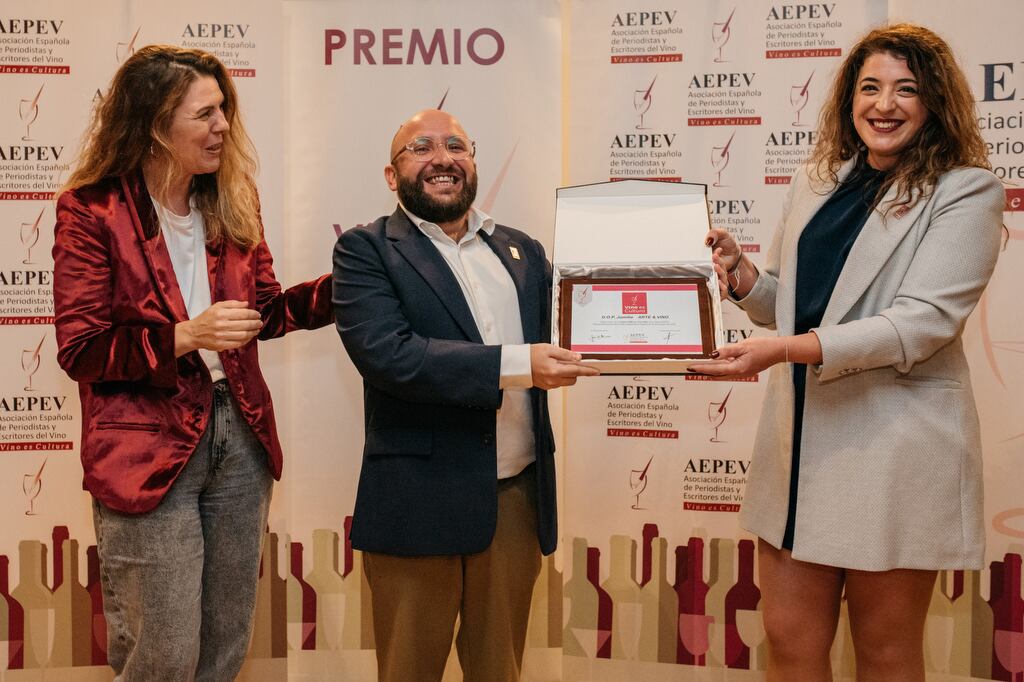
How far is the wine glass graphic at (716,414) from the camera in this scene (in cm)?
339

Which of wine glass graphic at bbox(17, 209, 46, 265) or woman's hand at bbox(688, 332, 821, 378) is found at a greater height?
wine glass graphic at bbox(17, 209, 46, 265)

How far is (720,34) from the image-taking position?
10.9ft

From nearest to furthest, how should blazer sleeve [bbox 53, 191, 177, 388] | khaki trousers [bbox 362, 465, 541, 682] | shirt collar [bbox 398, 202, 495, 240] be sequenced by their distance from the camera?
1. blazer sleeve [bbox 53, 191, 177, 388]
2. khaki trousers [bbox 362, 465, 541, 682]
3. shirt collar [bbox 398, 202, 495, 240]

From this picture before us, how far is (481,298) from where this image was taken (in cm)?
251

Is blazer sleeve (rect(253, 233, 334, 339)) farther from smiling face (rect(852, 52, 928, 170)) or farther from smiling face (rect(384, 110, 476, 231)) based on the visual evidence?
smiling face (rect(852, 52, 928, 170))

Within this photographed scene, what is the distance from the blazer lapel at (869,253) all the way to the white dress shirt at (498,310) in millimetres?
858

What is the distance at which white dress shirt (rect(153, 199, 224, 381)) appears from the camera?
228 centimetres

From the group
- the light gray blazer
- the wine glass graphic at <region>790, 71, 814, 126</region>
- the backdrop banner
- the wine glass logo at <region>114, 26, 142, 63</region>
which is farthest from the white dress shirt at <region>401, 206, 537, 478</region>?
the wine glass logo at <region>114, 26, 142, 63</region>

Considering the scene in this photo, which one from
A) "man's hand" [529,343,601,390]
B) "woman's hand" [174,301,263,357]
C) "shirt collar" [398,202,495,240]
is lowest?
"man's hand" [529,343,601,390]

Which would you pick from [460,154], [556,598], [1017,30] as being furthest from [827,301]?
[556,598]

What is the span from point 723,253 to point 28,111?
8.67 feet

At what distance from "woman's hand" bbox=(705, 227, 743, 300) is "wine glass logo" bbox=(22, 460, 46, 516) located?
2642 mm

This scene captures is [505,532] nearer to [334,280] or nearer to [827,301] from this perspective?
[334,280]

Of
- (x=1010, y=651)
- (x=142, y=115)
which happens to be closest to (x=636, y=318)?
(x=142, y=115)
